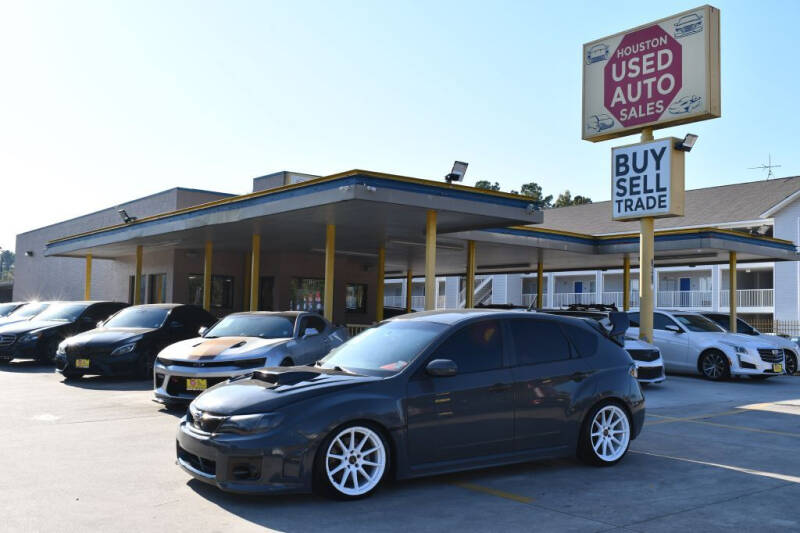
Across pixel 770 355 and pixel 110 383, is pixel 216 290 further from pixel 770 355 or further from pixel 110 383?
pixel 770 355

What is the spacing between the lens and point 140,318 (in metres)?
14.7

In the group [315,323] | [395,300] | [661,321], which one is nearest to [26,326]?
[315,323]

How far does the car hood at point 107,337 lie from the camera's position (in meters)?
13.4

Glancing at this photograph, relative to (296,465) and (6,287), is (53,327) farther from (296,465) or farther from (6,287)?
(6,287)

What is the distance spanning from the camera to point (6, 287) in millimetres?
60062

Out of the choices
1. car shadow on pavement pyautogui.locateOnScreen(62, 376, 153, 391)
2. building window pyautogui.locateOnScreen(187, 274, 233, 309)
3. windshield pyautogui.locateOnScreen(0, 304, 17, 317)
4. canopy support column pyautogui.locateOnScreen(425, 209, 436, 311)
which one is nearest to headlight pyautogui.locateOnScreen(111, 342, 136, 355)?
car shadow on pavement pyautogui.locateOnScreen(62, 376, 153, 391)

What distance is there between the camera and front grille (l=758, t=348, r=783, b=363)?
15977 mm

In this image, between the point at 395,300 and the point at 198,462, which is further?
the point at 395,300

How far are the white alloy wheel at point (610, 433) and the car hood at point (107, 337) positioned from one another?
367 inches

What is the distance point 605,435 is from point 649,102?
11.3 metres

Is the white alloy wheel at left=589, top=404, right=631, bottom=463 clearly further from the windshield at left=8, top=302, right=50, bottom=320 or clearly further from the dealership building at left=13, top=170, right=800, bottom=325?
the windshield at left=8, top=302, right=50, bottom=320

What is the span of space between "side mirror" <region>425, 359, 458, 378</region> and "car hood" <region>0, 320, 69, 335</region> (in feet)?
45.5

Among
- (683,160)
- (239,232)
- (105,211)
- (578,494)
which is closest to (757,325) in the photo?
(683,160)

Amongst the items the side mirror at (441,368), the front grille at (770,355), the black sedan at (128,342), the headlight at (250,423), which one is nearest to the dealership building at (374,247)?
the black sedan at (128,342)
